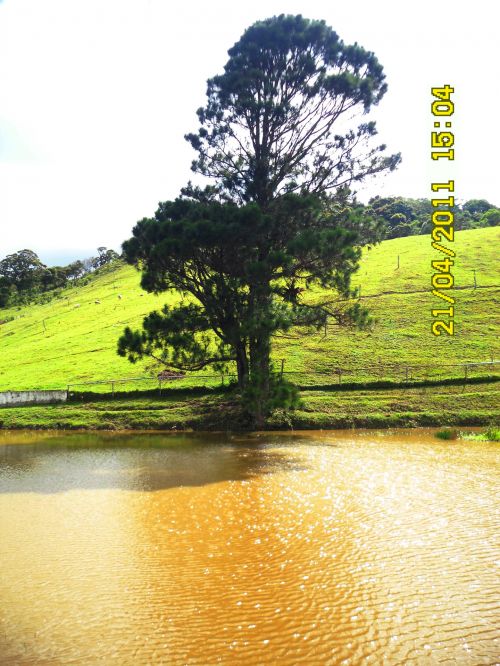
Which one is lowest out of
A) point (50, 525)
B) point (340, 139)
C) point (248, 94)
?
point (50, 525)

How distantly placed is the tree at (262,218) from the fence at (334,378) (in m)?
7.96

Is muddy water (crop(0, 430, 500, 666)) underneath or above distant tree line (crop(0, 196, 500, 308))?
underneath

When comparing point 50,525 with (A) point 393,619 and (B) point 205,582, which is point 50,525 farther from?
(A) point 393,619

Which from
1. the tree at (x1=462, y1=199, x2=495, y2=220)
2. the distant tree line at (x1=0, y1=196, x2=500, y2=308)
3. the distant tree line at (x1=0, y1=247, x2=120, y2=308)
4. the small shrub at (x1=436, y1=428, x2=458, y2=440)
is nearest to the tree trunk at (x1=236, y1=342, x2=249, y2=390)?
the small shrub at (x1=436, y1=428, x2=458, y2=440)

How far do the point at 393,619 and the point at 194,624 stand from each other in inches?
119

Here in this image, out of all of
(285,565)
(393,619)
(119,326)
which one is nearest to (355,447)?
(285,565)

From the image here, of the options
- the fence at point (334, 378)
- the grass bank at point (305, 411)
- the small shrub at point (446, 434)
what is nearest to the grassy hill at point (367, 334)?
the fence at point (334, 378)

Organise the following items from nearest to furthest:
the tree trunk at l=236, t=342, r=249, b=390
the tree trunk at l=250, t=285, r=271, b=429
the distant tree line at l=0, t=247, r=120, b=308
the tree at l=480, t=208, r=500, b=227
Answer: the tree trunk at l=250, t=285, r=271, b=429 < the tree trunk at l=236, t=342, r=249, b=390 < the tree at l=480, t=208, r=500, b=227 < the distant tree line at l=0, t=247, r=120, b=308

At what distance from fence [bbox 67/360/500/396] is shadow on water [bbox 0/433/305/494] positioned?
920 cm

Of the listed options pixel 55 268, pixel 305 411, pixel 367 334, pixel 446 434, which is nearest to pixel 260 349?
pixel 305 411

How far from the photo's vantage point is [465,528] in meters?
11.3

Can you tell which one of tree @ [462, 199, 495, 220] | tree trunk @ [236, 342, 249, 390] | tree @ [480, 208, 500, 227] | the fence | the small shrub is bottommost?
the small shrub

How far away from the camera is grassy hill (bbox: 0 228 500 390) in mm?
37656

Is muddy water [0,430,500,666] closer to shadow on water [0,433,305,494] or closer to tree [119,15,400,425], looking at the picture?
shadow on water [0,433,305,494]
